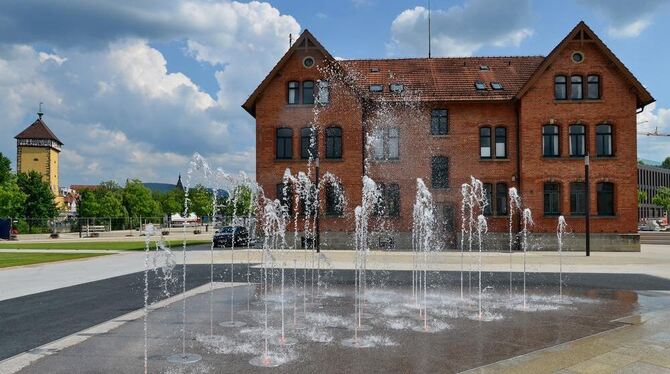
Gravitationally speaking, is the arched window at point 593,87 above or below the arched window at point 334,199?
above

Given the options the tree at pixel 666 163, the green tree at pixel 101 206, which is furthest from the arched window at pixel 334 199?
the tree at pixel 666 163

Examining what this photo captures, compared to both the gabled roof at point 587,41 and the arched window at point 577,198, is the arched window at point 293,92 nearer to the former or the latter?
the gabled roof at point 587,41

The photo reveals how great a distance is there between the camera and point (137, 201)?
90.2m

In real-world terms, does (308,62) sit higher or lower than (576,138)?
higher

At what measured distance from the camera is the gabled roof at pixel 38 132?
100238 millimetres

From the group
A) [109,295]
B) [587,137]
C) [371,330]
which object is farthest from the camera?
[587,137]

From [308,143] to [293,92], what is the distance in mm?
3486

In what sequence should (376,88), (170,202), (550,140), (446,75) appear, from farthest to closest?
1. (170,202)
2. (446,75)
3. (376,88)
4. (550,140)

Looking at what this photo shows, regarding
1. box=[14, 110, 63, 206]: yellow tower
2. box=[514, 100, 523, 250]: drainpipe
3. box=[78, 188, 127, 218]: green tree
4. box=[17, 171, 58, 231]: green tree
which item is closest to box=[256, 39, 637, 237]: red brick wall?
box=[514, 100, 523, 250]: drainpipe

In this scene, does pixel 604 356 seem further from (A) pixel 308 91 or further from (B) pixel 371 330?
(A) pixel 308 91

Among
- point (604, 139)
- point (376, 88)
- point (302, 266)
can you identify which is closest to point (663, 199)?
point (604, 139)

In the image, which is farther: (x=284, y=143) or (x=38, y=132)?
(x=38, y=132)

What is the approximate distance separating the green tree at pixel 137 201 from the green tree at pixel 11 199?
853 inches

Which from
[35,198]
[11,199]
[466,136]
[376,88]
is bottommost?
[11,199]
